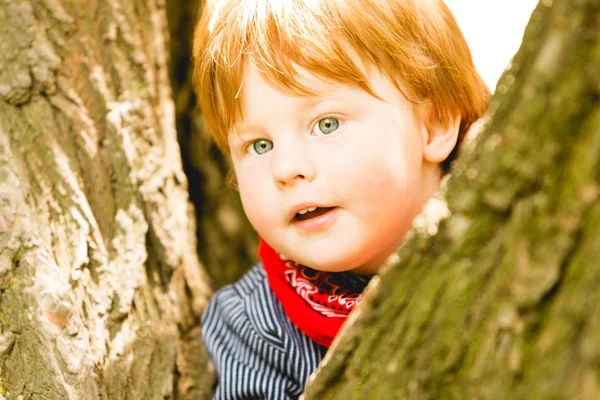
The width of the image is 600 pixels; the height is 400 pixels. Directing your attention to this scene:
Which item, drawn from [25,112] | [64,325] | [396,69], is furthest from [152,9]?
[64,325]

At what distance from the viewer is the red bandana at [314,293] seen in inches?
62.7

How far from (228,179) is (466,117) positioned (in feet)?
3.02

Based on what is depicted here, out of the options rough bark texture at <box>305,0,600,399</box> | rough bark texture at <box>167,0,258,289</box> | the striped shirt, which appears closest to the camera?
rough bark texture at <box>305,0,600,399</box>

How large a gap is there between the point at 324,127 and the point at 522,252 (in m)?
0.73

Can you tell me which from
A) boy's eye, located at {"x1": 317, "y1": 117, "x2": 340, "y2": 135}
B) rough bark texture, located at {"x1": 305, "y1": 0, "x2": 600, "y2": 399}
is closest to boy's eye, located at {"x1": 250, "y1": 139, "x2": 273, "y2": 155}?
boy's eye, located at {"x1": 317, "y1": 117, "x2": 340, "y2": 135}

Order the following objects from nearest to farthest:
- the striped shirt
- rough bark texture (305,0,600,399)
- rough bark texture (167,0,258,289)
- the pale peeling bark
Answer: rough bark texture (305,0,600,399)
the pale peeling bark
the striped shirt
rough bark texture (167,0,258,289)

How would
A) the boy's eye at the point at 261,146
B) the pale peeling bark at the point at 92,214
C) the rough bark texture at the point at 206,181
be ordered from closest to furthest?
the pale peeling bark at the point at 92,214 < the boy's eye at the point at 261,146 < the rough bark texture at the point at 206,181

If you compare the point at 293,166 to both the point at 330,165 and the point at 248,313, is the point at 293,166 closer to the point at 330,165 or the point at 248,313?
the point at 330,165

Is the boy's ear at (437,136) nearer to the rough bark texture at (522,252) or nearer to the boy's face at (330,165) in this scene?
the boy's face at (330,165)

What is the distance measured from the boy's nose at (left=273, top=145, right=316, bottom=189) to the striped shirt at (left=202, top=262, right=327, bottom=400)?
0.45 metres

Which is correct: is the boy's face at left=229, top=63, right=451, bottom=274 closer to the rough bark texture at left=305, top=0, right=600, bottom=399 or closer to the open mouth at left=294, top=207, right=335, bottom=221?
the open mouth at left=294, top=207, right=335, bottom=221

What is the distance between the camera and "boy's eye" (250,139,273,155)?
1522mm

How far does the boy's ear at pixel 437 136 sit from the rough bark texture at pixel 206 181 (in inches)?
37.9

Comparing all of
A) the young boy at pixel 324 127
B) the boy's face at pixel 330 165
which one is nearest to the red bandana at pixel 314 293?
the young boy at pixel 324 127
